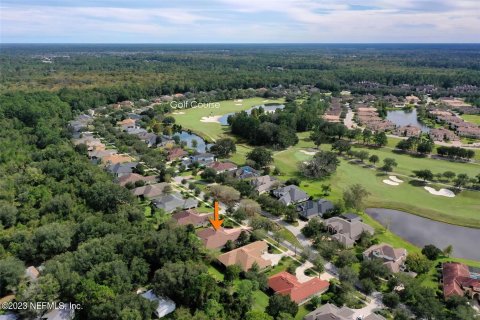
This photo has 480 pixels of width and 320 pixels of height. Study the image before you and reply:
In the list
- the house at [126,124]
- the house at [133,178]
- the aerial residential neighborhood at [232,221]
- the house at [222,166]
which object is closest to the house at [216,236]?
the aerial residential neighborhood at [232,221]

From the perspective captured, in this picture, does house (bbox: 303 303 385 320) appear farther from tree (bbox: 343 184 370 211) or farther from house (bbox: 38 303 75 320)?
tree (bbox: 343 184 370 211)

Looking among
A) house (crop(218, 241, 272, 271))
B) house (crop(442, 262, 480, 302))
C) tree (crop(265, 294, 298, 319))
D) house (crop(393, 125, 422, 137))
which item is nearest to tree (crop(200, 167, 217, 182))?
house (crop(218, 241, 272, 271))

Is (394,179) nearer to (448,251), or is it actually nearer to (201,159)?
(448,251)

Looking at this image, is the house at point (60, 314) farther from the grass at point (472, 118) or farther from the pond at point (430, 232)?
the grass at point (472, 118)

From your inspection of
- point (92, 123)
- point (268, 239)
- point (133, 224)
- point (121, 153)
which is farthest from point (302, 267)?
point (92, 123)

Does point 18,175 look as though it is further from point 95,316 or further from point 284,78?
point 284,78

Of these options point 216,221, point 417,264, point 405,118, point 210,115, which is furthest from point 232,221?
point 405,118
